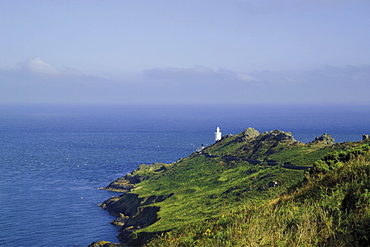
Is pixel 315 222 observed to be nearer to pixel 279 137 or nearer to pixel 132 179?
pixel 279 137

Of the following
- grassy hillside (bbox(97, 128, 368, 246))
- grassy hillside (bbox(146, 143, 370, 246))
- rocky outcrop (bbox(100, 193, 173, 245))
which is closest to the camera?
grassy hillside (bbox(146, 143, 370, 246))

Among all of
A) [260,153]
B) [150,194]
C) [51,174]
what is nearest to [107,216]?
[150,194]

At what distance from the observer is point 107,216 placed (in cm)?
7656

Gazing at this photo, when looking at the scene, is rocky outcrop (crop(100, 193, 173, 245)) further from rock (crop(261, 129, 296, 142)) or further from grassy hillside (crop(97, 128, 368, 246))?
rock (crop(261, 129, 296, 142))

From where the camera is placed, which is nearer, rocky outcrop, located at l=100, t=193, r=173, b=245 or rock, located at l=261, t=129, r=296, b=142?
rocky outcrop, located at l=100, t=193, r=173, b=245

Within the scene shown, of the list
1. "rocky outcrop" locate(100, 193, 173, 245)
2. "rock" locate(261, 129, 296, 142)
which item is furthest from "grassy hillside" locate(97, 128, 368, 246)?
"rock" locate(261, 129, 296, 142)

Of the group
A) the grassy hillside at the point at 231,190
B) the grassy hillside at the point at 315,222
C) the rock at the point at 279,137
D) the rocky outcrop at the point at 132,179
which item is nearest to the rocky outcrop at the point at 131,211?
the grassy hillside at the point at 231,190

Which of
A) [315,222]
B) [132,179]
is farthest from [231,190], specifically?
[315,222]

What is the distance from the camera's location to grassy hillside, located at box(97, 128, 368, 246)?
46.0ft

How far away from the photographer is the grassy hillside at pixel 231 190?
14023 millimetres

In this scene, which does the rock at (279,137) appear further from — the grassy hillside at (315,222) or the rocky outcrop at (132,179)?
the grassy hillside at (315,222)

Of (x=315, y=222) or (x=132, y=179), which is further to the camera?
(x=132, y=179)

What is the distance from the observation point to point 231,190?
6600 centimetres

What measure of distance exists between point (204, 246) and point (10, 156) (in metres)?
148
